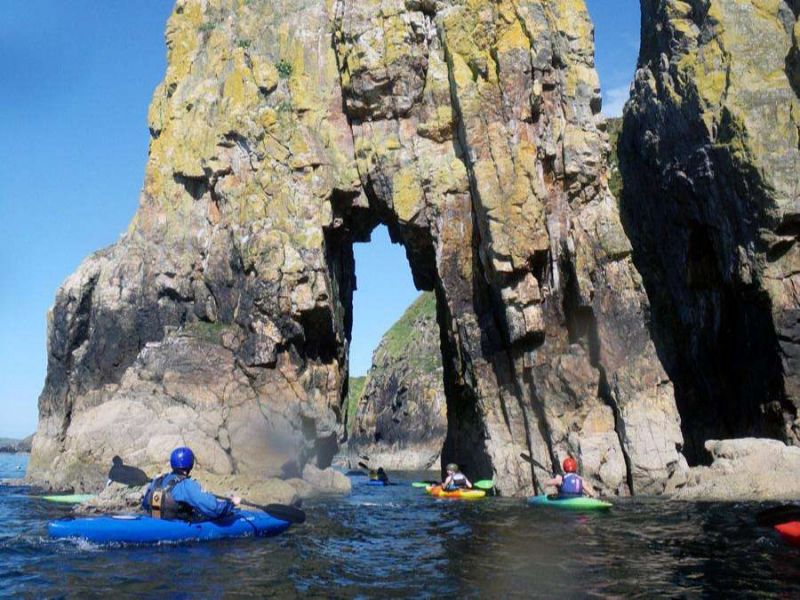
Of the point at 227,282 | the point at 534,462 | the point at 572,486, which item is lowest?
the point at 572,486

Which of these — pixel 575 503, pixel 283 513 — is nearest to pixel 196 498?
pixel 283 513

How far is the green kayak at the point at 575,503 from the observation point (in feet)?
66.8

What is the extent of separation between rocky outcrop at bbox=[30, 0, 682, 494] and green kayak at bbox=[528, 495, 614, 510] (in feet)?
14.2

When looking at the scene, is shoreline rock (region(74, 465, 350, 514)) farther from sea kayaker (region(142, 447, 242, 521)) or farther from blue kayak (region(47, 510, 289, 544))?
blue kayak (region(47, 510, 289, 544))

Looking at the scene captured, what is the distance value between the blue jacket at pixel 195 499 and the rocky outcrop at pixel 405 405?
5110cm

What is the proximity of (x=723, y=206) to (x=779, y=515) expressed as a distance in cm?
1674

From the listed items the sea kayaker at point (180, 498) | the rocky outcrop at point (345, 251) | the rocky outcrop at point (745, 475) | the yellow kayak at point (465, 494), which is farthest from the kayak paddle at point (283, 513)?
the rocky outcrop at point (745, 475)

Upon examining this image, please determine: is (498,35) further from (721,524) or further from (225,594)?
(225,594)

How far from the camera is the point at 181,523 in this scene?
1473 centimetres

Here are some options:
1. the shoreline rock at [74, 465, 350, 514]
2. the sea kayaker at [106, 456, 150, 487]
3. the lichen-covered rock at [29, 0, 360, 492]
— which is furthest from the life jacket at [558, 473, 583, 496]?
the lichen-covered rock at [29, 0, 360, 492]

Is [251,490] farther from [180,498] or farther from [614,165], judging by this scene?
[614,165]

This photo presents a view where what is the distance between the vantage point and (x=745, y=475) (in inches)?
929

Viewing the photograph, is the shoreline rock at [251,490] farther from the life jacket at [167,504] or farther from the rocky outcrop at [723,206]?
the rocky outcrop at [723,206]

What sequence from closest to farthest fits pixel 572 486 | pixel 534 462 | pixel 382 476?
pixel 572 486
pixel 534 462
pixel 382 476
